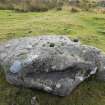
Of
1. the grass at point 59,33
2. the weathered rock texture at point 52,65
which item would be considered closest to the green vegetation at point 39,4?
the grass at point 59,33

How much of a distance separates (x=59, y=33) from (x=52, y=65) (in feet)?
15.9

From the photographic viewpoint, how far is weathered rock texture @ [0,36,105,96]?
11.0m

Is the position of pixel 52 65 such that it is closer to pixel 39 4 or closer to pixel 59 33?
pixel 59 33

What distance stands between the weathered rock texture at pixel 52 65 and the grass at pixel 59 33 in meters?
0.28

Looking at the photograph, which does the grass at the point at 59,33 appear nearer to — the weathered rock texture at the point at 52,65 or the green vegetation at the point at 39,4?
the weathered rock texture at the point at 52,65

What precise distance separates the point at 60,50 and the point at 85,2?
15.6 meters

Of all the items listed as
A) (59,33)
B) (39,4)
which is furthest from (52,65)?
(39,4)

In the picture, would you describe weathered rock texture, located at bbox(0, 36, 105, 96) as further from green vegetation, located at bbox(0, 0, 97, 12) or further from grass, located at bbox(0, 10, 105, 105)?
green vegetation, located at bbox(0, 0, 97, 12)

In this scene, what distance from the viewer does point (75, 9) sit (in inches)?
895

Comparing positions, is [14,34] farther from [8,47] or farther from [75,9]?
[75,9]

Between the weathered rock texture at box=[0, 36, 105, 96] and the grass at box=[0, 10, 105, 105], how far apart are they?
0.92ft

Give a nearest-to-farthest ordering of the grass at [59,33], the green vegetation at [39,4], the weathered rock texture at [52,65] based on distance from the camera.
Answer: the weathered rock texture at [52,65], the grass at [59,33], the green vegetation at [39,4]

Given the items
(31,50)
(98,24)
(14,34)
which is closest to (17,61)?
(31,50)

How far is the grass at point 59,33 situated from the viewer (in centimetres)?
1122
